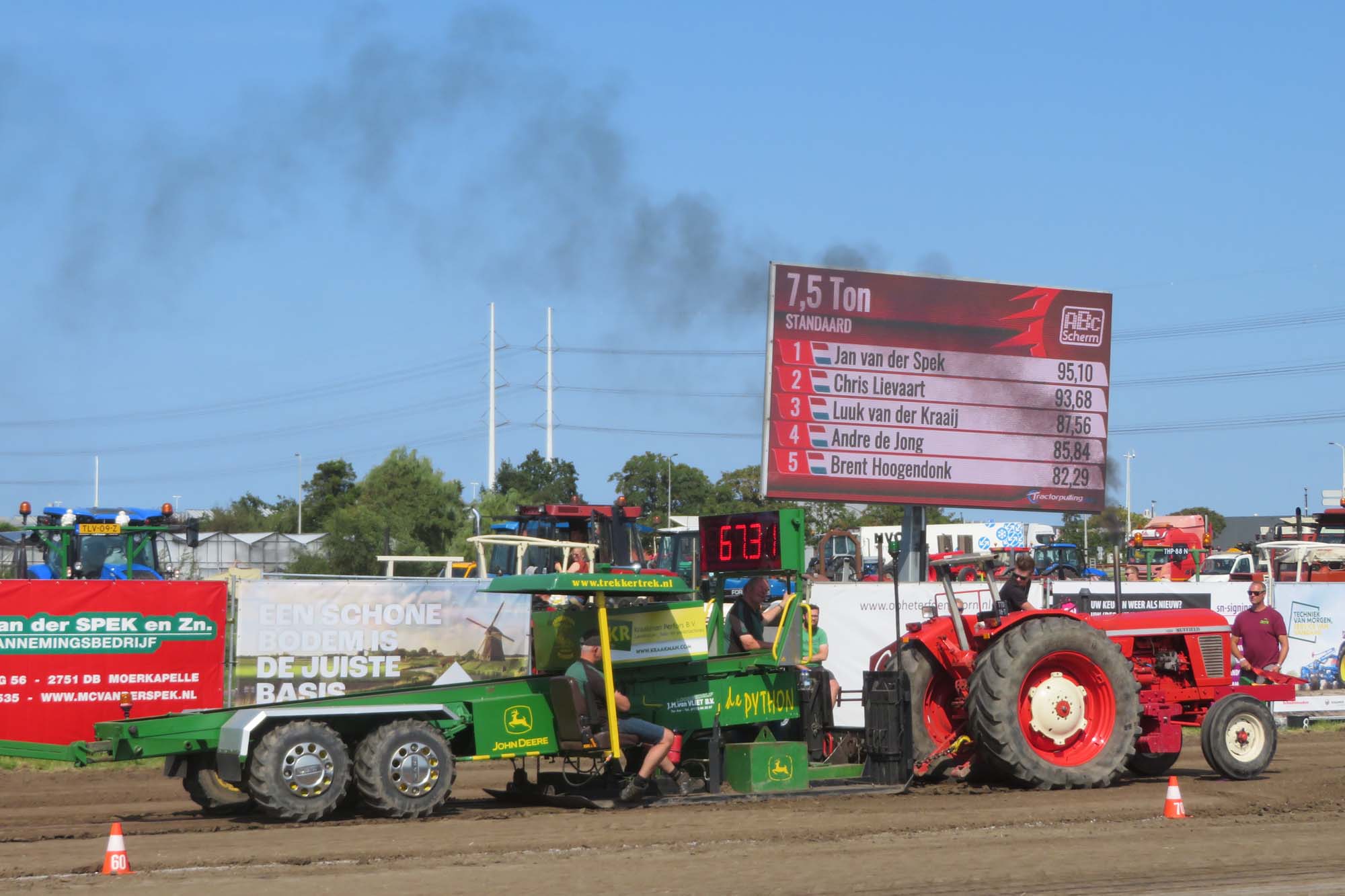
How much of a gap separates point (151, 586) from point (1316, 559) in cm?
2355

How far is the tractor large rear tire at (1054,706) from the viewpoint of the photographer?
1174cm

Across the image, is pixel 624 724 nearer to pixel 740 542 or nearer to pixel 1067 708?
pixel 740 542

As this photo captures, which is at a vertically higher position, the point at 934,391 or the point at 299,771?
the point at 934,391

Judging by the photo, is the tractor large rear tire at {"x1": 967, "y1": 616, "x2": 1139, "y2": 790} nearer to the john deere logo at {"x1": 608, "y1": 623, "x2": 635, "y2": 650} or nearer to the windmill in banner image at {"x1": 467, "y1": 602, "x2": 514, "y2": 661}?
the john deere logo at {"x1": 608, "y1": 623, "x2": 635, "y2": 650}

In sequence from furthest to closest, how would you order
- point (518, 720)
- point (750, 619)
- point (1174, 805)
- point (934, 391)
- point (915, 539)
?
point (915, 539)
point (934, 391)
point (750, 619)
point (518, 720)
point (1174, 805)

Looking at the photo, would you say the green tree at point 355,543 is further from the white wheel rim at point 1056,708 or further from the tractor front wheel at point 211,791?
the white wheel rim at point 1056,708

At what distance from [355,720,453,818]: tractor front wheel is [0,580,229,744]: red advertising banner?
18.9ft

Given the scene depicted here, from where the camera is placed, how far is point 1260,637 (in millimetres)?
15188

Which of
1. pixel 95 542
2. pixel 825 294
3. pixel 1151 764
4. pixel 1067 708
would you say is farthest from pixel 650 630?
pixel 95 542

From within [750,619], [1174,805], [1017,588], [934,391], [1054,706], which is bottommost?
[1174,805]

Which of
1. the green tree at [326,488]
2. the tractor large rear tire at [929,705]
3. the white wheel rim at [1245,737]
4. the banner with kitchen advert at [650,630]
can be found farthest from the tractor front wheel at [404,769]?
the green tree at [326,488]

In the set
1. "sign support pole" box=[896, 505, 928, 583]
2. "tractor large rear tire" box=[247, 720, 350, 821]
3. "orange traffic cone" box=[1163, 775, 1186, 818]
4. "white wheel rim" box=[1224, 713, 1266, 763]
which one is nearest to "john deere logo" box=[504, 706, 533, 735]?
"tractor large rear tire" box=[247, 720, 350, 821]

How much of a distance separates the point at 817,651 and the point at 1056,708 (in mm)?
2521

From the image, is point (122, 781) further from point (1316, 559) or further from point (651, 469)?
point (651, 469)
